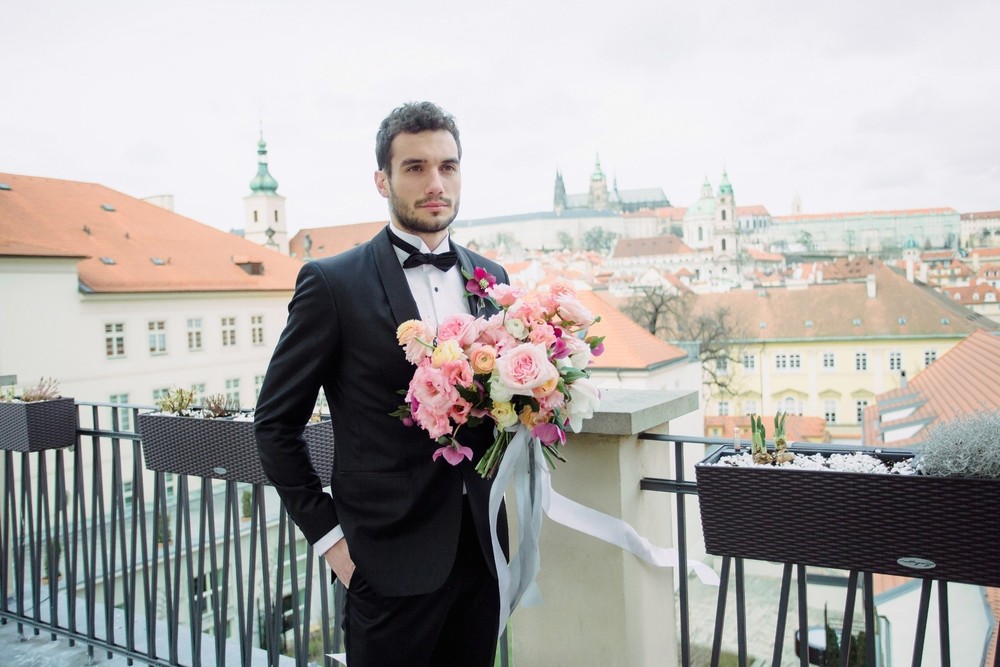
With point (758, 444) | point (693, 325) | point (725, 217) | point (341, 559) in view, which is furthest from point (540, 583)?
point (725, 217)

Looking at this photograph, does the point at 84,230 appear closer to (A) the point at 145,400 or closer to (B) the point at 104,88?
(A) the point at 145,400

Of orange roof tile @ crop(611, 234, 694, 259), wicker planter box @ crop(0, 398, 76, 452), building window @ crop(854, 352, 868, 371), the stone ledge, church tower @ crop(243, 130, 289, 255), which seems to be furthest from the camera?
orange roof tile @ crop(611, 234, 694, 259)

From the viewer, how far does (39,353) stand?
2678cm

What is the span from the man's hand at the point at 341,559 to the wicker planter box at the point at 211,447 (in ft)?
1.61

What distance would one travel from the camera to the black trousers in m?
1.56

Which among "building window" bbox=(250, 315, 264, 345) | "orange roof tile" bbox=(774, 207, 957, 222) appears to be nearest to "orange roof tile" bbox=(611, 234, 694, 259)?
"orange roof tile" bbox=(774, 207, 957, 222)

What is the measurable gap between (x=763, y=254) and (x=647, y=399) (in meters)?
103

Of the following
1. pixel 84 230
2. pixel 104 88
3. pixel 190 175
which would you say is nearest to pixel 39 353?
pixel 84 230

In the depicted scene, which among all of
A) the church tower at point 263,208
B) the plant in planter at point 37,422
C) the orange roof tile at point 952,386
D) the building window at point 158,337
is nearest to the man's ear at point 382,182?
the plant in planter at point 37,422

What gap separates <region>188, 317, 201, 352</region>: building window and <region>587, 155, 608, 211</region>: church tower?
323 feet

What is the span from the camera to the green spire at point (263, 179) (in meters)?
63.8

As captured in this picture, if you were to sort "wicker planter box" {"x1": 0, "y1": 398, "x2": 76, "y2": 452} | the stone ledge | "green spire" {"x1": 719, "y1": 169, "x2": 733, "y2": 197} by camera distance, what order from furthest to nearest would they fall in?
"green spire" {"x1": 719, "y1": 169, "x2": 733, "y2": 197}
"wicker planter box" {"x1": 0, "y1": 398, "x2": 76, "y2": 452}
the stone ledge

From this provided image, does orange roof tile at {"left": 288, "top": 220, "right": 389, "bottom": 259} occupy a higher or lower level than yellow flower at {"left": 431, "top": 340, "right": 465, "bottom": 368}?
higher

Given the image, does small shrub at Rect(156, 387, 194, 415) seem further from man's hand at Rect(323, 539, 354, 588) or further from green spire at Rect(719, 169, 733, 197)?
green spire at Rect(719, 169, 733, 197)
